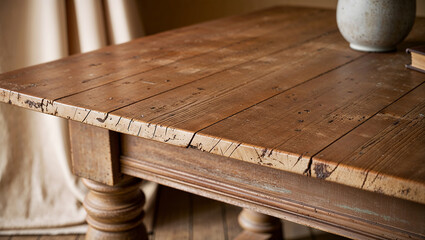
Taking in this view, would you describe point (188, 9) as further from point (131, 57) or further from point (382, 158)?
point (382, 158)

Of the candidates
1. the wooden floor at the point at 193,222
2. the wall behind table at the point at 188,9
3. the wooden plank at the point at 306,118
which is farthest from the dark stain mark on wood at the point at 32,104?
the wall behind table at the point at 188,9

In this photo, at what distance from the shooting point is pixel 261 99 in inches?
37.2

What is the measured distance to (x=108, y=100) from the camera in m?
0.92

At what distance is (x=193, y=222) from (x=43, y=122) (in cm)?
62

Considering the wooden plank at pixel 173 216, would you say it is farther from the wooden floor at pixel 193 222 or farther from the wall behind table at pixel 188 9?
the wall behind table at pixel 188 9

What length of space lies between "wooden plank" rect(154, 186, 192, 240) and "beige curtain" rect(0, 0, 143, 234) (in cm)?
28

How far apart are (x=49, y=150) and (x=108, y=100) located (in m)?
1.04

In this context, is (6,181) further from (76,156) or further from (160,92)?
(160,92)

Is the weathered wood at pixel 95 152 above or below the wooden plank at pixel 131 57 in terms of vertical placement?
below

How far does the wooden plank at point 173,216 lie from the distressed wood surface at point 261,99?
74 cm

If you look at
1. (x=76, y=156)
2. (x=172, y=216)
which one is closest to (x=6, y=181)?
(x=172, y=216)

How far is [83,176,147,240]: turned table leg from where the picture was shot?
3.44 ft

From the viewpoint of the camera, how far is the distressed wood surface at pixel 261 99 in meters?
0.72

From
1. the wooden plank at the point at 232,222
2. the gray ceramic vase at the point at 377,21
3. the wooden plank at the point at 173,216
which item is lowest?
the wooden plank at the point at 232,222
